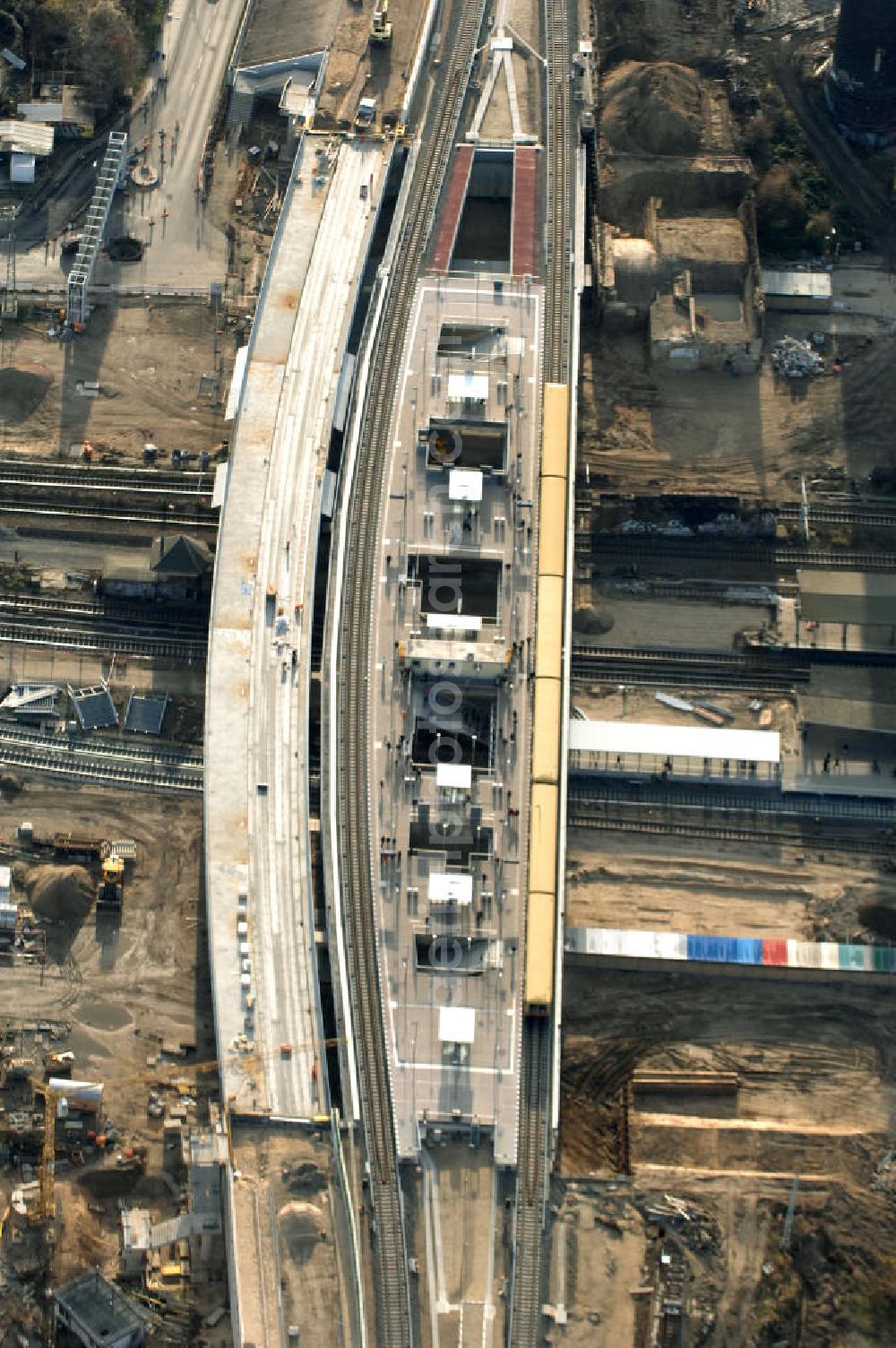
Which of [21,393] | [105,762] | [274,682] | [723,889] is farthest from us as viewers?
[21,393]

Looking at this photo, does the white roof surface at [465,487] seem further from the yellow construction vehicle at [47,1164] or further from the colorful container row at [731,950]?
the yellow construction vehicle at [47,1164]

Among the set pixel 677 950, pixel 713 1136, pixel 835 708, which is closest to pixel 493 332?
pixel 835 708

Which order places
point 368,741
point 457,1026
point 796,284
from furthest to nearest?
point 796,284, point 368,741, point 457,1026

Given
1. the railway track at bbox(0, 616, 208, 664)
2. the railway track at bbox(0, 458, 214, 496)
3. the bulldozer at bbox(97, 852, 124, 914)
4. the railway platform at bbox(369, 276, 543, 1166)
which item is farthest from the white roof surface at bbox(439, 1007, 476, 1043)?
the railway track at bbox(0, 458, 214, 496)

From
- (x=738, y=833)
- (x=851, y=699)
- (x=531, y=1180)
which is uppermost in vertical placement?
(x=851, y=699)

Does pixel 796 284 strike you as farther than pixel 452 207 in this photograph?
Yes

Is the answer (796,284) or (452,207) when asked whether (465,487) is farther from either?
(796,284)

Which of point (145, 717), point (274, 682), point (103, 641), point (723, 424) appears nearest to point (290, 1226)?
point (274, 682)

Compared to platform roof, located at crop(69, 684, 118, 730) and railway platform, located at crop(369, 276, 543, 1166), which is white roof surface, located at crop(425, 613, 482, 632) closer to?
railway platform, located at crop(369, 276, 543, 1166)
